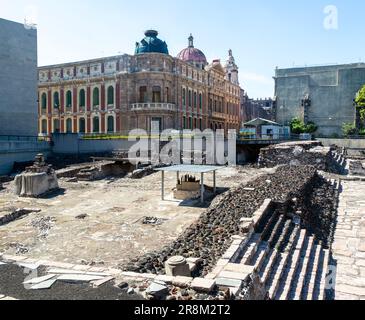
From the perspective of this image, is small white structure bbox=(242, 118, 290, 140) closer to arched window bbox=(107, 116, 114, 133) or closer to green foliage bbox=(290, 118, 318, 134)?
green foliage bbox=(290, 118, 318, 134)

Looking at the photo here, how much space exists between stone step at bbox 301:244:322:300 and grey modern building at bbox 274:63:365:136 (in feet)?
152

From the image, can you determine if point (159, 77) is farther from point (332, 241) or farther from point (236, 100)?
point (332, 241)

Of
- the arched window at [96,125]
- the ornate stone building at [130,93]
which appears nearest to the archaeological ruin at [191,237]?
the ornate stone building at [130,93]

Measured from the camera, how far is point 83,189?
725 inches

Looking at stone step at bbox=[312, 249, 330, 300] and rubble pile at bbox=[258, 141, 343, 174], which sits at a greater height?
rubble pile at bbox=[258, 141, 343, 174]

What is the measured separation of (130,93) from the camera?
39281mm

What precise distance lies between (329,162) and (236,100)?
120 feet

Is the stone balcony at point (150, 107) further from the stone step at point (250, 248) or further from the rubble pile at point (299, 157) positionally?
the stone step at point (250, 248)

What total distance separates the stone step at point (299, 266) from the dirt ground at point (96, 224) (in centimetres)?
343

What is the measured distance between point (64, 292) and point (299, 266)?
242 inches

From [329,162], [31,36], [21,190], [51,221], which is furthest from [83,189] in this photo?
[31,36]

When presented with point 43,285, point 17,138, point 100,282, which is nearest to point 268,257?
point 100,282

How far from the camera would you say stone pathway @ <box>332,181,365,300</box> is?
354 inches

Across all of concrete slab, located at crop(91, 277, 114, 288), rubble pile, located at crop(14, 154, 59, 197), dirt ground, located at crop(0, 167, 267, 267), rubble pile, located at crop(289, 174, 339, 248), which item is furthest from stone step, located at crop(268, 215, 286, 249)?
rubble pile, located at crop(14, 154, 59, 197)
